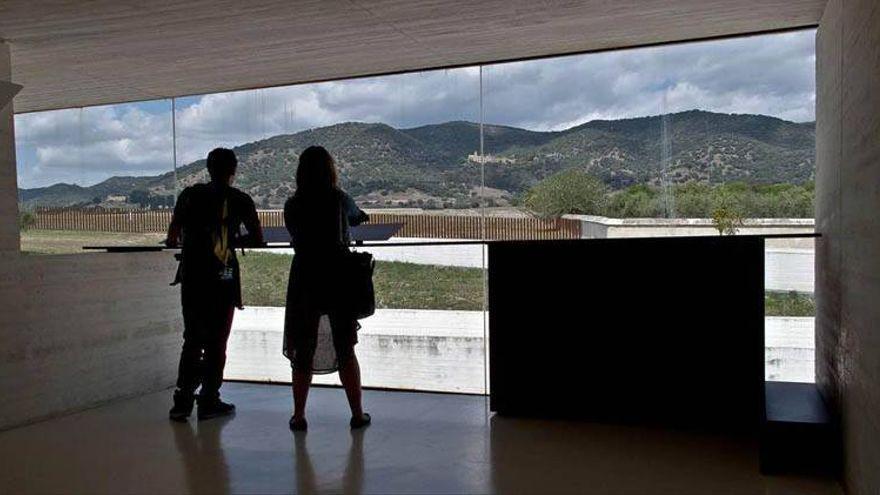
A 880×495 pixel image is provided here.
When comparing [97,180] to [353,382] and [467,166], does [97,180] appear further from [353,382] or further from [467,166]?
[353,382]

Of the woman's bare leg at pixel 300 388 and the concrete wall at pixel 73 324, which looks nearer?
the woman's bare leg at pixel 300 388

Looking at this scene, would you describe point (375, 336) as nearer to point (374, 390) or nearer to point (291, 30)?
point (374, 390)

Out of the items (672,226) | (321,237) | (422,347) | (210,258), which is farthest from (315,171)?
(672,226)

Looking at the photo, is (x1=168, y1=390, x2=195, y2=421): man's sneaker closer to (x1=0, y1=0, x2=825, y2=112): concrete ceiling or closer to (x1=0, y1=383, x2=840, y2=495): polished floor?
(x1=0, y1=383, x2=840, y2=495): polished floor

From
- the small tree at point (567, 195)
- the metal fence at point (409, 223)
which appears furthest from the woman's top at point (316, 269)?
the small tree at point (567, 195)

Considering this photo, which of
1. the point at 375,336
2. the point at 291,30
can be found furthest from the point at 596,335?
the point at 375,336

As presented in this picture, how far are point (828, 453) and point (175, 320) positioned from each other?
4.05 metres

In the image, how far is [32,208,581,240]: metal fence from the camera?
759cm

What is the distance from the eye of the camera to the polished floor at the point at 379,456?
111 inches

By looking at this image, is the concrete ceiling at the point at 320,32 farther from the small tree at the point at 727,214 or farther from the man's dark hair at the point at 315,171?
the small tree at the point at 727,214

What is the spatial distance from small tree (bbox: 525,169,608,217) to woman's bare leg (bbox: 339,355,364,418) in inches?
Answer: 193

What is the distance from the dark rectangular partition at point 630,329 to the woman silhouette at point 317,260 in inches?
33.5

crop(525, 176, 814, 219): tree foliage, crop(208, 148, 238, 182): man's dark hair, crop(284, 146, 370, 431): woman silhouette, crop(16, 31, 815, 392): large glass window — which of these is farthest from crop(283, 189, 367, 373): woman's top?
crop(525, 176, 814, 219): tree foliage

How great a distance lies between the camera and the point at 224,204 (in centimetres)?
374
